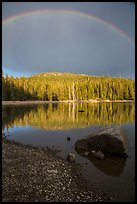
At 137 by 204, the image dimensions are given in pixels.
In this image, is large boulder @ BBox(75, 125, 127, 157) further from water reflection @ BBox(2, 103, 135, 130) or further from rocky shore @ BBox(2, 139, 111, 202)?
water reflection @ BBox(2, 103, 135, 130)

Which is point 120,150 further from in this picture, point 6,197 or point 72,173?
point 6,197

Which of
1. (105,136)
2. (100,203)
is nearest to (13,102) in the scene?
(105,136)

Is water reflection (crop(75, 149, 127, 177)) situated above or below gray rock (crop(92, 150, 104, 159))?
below

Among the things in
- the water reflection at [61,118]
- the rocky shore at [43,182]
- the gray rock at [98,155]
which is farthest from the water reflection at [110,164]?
the water reflection at [61,118]

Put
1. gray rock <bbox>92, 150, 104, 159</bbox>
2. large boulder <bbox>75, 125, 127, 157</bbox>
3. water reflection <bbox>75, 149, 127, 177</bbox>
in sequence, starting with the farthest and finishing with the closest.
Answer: large boulder <bbox>75, 125, 127, 157</bbox>
gray rock <bbox>92, 150, 104, 159</bbox>
water reflection <bbox>75, 149, 127, 177</bbox>

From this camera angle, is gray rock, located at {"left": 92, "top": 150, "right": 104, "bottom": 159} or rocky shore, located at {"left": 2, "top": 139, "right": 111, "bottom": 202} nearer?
rocky shore, located at {"left": 2, "top": 139, "right": 111, "bottom": 202}

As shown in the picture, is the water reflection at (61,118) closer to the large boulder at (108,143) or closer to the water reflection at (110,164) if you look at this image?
the large boulder at (108,143)

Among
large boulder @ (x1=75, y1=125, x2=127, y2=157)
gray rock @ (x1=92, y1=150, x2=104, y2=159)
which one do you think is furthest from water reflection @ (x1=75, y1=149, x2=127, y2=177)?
large boulder @ (x1=75, y1=125, x2=127, y2=157)

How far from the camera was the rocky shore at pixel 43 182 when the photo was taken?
27.6 ft

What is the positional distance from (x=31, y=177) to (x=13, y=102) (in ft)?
289

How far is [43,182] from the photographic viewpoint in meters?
9.66

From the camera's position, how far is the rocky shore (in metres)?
8.41

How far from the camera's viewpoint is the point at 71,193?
29.1ft

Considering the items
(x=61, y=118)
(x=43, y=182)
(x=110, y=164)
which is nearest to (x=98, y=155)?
(x=110, y=164)
